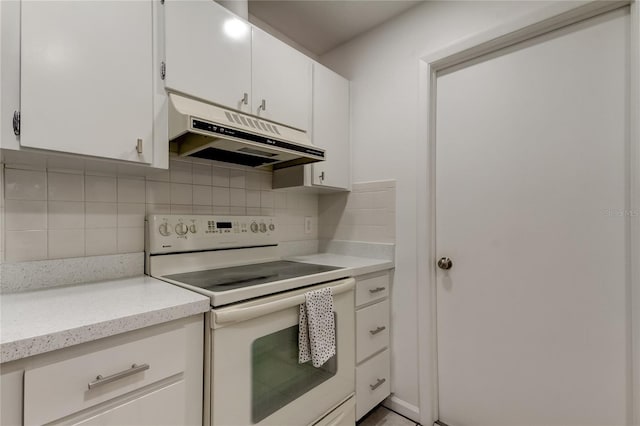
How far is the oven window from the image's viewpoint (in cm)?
114

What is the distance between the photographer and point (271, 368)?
1.21 meters

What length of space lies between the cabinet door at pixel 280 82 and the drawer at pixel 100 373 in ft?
3.75

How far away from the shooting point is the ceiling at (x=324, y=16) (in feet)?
6.02

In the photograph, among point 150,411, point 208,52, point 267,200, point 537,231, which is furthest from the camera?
point 267,200

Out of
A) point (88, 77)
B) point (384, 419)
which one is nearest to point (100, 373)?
point (88, 77)

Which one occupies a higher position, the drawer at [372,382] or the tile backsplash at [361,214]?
the tile backsplash at [361,214]

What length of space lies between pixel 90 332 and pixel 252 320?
0.50m

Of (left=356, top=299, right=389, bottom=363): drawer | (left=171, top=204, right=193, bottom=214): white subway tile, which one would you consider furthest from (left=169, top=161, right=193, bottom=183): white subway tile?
(left=356, top=299, right=389, bottom=363): drawer

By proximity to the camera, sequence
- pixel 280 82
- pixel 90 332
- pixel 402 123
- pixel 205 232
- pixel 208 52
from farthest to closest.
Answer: pixel 402 123, pixel 280 82, pixel 205 232, pixel 208 52, pixel 90 332

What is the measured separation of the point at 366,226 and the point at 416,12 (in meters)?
1.39

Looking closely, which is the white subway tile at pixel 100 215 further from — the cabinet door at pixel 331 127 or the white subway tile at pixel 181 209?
the cabinet door at pixel 331 127

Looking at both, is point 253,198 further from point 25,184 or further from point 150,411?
point 150,411

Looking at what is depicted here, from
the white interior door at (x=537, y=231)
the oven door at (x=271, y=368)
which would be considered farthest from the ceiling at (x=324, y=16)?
the oven door at (x=271, y=368)

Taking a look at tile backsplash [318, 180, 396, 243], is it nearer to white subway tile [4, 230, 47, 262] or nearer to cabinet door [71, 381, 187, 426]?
cabinet door [71, 381, 187, 426]
